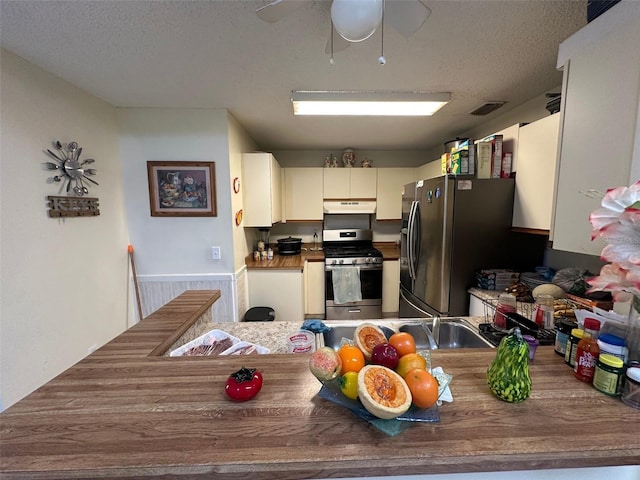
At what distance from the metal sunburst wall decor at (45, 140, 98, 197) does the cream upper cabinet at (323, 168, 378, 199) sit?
2.34m

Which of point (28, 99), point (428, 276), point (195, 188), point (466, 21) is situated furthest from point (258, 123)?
point (428, 276)

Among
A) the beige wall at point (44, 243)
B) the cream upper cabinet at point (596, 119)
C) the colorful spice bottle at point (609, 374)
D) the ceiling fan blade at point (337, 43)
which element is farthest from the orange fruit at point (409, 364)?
the beige wall at point (44, 243)

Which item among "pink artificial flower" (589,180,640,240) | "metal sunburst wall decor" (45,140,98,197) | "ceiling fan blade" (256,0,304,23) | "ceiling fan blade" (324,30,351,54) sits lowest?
"pink artificial flower" (589,180,640,240)

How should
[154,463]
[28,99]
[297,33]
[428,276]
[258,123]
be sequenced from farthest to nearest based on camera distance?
[258,123]
[428,276]
[28,99]
[297,33]
[154,463]

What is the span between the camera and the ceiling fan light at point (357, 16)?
791mm

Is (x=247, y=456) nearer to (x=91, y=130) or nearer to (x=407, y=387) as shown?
(x=407, y=387)

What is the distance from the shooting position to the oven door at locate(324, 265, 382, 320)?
10.1 feet

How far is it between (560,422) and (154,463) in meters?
0.91

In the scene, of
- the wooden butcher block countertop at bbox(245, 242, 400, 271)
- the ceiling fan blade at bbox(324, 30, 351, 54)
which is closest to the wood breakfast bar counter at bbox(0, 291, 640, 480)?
the ceiling fan blade at bbox(324, 30, 351, 54)

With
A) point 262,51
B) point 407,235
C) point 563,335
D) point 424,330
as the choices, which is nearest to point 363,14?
point 262,51

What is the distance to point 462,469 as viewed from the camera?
0.54 metres

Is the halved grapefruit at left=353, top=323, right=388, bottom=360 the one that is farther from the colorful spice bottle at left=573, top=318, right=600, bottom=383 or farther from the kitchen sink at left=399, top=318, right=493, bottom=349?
the kitchen sink at left=399, top=318, right=493, bottom=349

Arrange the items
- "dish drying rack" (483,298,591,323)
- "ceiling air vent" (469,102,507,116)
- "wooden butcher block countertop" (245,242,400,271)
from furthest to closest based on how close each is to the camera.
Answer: "wooden butcher block countertop" (245,242,400,271) < "ceiling air vent" (469,102,507,116) < "dish drying rack" (483,298,591,323)

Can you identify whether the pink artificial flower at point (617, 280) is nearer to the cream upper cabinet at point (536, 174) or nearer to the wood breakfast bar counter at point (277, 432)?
the wood breakfast bar counter at point (277, 432)
